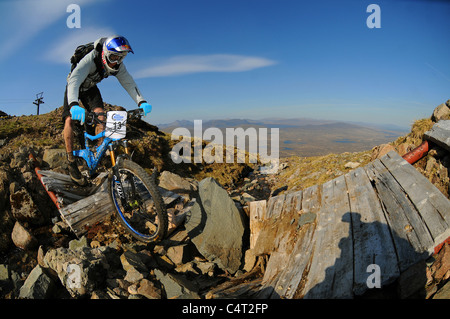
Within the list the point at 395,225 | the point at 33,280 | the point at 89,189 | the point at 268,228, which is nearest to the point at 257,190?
the point at 268,228

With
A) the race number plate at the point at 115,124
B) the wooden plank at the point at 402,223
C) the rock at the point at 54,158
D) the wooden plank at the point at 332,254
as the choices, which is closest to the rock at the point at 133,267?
the race number plate at the point at 115,124

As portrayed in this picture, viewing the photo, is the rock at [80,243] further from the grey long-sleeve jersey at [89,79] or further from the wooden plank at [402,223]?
the wooden plank at [402,223]

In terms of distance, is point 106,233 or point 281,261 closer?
point 281,261

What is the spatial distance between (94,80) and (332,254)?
20.2 feet

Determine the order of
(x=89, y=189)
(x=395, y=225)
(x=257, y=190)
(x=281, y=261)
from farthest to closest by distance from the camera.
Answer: (x=257, y=190) < (x=89, y=189) < (x=281, y=261) < (x=395, y=225)

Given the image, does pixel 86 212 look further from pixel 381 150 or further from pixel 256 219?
pixel 381 150

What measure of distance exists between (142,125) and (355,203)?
579 inches

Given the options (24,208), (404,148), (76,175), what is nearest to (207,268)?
(76,175)

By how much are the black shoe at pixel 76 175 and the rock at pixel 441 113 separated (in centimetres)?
1051

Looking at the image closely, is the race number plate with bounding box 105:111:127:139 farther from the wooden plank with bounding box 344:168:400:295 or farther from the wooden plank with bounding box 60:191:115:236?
the wooden plank with bounding box 344:168:400:295

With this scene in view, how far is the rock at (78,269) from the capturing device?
139 inches

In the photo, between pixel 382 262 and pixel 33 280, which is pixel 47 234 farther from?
pixel 382 262

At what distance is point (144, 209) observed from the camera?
5617 millimetres

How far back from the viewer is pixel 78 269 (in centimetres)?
358
